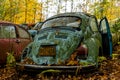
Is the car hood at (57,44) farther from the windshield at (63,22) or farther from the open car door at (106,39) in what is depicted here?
the open car door at (106,39)

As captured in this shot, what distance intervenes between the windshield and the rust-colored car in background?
1494 millimetres

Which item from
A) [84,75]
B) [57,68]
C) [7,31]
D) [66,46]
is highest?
[7,31]

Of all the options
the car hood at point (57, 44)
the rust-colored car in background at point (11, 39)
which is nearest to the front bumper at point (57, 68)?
the car hood at point (57, 44)

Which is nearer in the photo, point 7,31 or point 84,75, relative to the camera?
point 84,75

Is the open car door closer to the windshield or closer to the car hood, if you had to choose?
the windshield

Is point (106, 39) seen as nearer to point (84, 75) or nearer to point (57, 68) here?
point (84, 75)

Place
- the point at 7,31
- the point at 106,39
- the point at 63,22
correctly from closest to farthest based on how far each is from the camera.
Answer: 1. the point at 63,22
2. the point at 106,39
3. the point at 7,31

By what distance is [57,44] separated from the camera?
7.28 meters

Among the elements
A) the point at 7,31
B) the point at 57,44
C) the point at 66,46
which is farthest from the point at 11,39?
the point at 66,46

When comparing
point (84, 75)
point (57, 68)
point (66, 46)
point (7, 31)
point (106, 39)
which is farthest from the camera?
point (7, 31)

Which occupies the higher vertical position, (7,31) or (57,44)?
(7,31)

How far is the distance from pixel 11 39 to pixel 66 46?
3.17 m

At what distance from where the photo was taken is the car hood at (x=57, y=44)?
7066mm

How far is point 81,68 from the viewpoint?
6.67 meters
